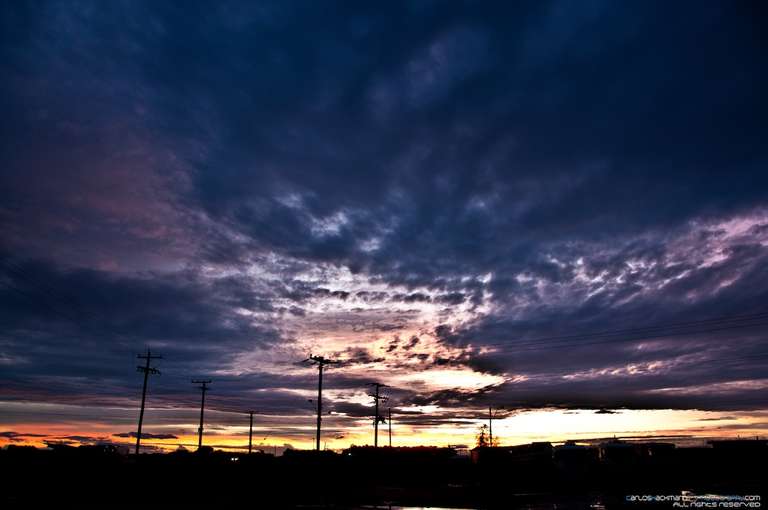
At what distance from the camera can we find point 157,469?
5591 cm

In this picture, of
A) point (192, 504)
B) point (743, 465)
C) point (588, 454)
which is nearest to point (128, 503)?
point (192, 504)

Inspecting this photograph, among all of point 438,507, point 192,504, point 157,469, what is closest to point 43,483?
point 157,469

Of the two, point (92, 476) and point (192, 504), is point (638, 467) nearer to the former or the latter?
point (192, 504)

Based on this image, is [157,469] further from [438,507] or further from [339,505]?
[438,507]

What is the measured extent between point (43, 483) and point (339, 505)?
3396 cm

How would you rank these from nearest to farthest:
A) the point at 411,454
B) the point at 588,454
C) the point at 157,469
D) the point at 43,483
Result: the point at 43,483, the point at 157,469, the point at 411,454, the point at 588,454

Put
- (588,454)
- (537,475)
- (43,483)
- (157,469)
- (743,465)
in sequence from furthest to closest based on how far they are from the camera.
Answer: (588,454), (743,465), (537,475), (157,469), (43,483)

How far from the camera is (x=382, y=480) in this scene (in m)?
76.9

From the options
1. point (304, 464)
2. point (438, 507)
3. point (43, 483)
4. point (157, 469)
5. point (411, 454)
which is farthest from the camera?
point (411, 454)

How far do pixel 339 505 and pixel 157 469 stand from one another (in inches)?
1133

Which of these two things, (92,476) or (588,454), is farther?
(588,454)

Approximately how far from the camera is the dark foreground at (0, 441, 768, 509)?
135 feet

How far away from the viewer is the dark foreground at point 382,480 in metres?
41.1

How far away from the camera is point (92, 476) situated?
173ft
